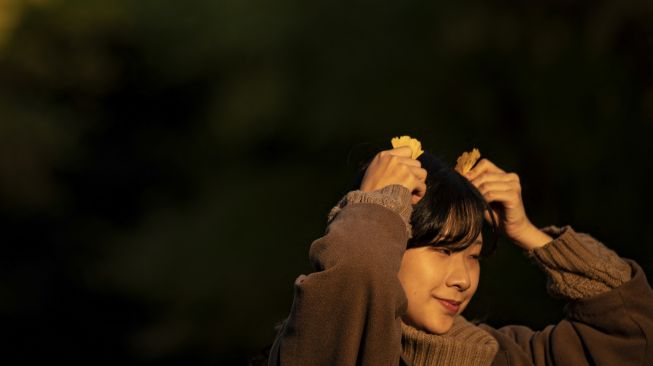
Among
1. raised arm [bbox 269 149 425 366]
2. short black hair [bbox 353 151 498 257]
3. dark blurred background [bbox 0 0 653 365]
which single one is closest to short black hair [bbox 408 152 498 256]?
short black hair [bbox 353 151 498 257]

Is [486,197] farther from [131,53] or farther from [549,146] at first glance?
[131,53]

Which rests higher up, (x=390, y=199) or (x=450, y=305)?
(x=390, y=199)

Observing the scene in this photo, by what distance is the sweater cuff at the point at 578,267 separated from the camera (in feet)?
8.63

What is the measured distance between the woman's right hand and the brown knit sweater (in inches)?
1.5

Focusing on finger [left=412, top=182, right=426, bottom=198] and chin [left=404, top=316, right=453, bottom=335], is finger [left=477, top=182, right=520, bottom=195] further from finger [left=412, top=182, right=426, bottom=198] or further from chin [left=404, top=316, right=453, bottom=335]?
chin [left=404, top=316, right=453, bottom=335]

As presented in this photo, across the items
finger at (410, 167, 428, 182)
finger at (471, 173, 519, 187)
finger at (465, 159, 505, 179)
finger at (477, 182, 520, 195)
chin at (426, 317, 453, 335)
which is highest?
finger at (465, 159, 505, 179)

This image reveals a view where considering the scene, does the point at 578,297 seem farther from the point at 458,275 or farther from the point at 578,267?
the point at 458,275

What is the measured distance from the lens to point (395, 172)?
2.30 meters

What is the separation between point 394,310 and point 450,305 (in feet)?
1.06

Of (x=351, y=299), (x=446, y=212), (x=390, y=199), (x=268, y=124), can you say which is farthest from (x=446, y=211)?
(x=268, y=124)

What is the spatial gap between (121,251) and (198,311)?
38cm

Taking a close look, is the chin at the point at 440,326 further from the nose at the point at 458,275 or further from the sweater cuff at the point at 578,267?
the sweater cuff at the point at 578,267

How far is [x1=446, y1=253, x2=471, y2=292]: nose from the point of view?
2346mm

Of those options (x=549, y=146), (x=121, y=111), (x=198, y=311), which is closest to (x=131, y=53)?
(x=121, y=111)
